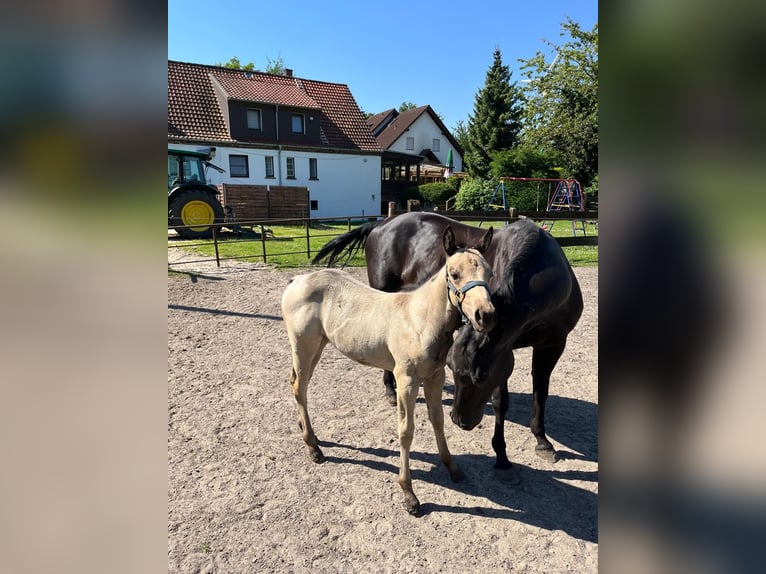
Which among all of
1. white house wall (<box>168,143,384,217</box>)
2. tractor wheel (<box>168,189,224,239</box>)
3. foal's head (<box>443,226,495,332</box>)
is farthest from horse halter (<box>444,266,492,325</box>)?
white house wall (<box>168,143,384,217</box>)

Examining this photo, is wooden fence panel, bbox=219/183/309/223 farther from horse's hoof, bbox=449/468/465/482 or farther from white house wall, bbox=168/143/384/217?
horse's hoof, bbox=449/468/465/482

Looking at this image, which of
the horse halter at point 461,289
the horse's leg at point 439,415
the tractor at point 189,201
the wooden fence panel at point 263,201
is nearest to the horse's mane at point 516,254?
the horse halter at point 461,289

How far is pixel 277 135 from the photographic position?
23031 mm

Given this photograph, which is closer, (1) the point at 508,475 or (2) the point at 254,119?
(1) the point at 508,475

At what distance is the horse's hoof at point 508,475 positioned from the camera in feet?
10.5

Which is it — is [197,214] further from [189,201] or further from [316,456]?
[316,456]

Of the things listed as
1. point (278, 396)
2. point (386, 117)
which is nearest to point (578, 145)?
point (386, 117)

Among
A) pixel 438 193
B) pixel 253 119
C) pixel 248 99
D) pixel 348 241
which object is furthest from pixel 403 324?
pixel 438 193

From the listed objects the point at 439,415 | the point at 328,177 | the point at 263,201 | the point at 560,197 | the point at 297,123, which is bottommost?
the point at 439,415

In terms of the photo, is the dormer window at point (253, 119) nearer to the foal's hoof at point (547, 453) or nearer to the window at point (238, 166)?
the window at point (238, 166)

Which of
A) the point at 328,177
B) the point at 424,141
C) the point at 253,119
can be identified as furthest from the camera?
the point at 424,141

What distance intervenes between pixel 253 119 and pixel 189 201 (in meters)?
10.7

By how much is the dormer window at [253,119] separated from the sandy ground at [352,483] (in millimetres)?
19971
